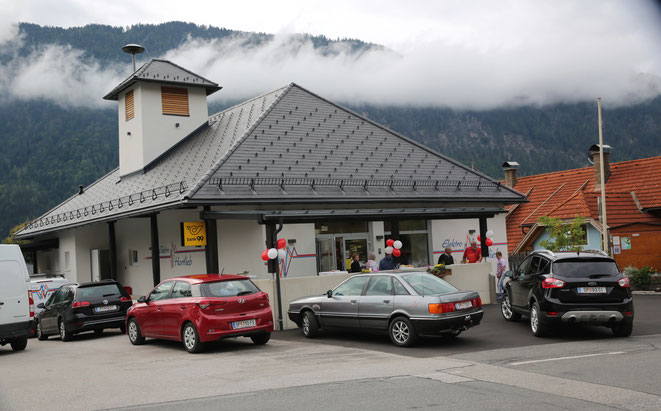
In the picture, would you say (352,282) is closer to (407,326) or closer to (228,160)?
(407,326)

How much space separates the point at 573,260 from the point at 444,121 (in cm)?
14372

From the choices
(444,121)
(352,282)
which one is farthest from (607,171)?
(444,121)

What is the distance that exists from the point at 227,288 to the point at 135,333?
131 inches

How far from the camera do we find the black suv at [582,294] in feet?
43.1

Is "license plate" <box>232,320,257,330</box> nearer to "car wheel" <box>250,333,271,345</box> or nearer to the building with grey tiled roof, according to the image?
"car wheel" <box>250,333,271,345</box>

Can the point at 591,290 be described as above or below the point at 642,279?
above

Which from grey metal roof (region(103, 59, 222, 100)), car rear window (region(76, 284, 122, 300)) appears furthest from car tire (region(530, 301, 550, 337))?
grey metal roof (region(103, 59, 222, 100))

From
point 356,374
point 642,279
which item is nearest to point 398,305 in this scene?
point 356,374

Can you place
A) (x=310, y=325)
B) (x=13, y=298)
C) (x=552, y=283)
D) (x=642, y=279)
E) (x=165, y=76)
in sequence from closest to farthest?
(x=552, y=283)
(x=310, y=325)
(x=13, y=298)
(x=642, y=279)
(x=165, y=76)

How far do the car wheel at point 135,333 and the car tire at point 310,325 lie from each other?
3.79 m

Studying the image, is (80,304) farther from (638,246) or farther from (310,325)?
(638,246)

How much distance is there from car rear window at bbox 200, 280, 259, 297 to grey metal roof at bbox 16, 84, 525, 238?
15.9 feet

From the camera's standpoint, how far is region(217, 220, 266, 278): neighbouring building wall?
20.4 m

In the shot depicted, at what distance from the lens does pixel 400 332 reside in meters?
13.1
